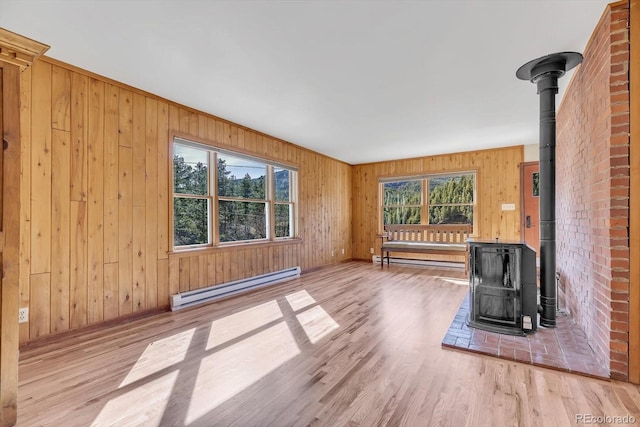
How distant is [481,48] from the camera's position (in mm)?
2334

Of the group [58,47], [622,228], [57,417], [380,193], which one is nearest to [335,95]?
[58,47]

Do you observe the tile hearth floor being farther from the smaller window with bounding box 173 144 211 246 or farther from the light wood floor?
the smaller window with bounding box 173 144 211 246

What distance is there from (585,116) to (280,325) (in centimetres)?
324

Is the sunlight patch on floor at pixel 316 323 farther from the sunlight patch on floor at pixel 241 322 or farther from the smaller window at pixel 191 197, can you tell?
the smaller window at pixel 191 197

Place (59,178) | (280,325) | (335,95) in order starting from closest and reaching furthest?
(59,178) → (280,325) → (335,95)

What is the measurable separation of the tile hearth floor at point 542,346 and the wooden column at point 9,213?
2.71 meters

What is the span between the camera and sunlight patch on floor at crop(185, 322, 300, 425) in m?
1.67

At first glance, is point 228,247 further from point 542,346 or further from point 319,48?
point 542,346

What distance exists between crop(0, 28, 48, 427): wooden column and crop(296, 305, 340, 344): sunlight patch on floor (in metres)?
1.82

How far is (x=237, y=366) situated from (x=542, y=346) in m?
2.34

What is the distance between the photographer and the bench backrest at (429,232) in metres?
5.75

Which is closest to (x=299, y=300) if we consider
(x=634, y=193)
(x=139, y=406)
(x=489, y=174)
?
(x=139, y=406)

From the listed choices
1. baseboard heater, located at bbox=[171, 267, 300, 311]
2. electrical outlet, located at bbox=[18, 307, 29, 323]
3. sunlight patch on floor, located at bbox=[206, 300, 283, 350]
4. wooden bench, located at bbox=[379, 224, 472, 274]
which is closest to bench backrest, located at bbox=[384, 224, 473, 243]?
wooden bench, located at bbox=[379, 224, 472, 274]

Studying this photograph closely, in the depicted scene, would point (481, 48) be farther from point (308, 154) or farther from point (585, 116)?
point (308, 154)
